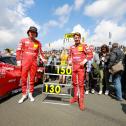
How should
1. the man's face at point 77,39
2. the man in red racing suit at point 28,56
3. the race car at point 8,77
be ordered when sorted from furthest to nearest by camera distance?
the man in red racing suit at point 28,56, the man's face at point 77,39, the race car at point 8,77

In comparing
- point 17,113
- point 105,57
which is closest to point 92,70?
point 105,57

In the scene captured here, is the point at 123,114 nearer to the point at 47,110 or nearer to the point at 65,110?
the point at 65,110

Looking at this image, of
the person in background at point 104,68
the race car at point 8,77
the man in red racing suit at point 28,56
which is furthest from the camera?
the person in background at point 104,68

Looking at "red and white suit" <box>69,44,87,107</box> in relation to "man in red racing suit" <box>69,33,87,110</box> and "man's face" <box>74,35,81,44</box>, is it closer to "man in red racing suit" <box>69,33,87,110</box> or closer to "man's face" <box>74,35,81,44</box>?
"man in red racing suit" <box>69,33,87,110</box>

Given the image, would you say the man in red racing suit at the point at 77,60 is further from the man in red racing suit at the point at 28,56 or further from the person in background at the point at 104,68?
the person in background at the point at 104,68

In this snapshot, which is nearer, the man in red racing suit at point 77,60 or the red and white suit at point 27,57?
the man in red racing suit at point 77,60

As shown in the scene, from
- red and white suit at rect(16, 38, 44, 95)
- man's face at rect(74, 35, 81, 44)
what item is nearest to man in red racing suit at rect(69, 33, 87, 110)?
man's face at rect(74, 35, 81, 44)

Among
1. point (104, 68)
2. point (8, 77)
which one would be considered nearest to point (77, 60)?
point (8, 77)

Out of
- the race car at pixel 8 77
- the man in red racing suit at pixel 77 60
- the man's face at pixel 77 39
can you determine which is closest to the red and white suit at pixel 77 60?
the man in red racing suit at pixel 77 60

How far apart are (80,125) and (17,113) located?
175 centimetres

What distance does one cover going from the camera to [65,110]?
7.34 metres

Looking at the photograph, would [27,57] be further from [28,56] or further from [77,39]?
[77,39]

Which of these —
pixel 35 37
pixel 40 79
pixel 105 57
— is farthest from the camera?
pixel 40 79

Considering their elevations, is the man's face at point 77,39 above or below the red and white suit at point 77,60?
above
